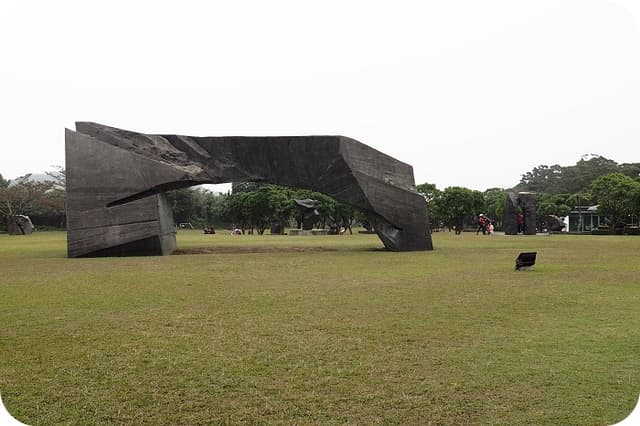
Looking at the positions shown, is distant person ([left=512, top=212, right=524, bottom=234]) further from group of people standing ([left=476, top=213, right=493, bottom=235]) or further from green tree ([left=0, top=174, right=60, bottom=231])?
green tree ([left=0, top=174, right=60, bottom=231])

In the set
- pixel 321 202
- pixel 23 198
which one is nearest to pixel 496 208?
pixel 321 202

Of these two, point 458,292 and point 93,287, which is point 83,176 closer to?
point 93,287

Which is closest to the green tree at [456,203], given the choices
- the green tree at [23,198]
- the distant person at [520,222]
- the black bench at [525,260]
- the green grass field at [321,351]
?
the distant person at [520,222]

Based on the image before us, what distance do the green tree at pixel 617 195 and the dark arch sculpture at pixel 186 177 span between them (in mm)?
28014

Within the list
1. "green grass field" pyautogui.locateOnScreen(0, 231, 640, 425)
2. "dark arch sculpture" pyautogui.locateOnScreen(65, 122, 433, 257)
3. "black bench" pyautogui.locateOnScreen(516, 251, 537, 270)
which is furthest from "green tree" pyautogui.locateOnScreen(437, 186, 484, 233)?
"green grass field" pyautogui.locateOnScreen(0, 231, 640, 425)

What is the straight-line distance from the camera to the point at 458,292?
9977 millimetres

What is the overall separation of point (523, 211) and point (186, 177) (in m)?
28.2

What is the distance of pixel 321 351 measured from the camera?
19.4 ft

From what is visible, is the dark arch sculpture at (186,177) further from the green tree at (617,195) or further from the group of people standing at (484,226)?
the green tree at (617,195)

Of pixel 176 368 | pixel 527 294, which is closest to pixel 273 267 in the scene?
pixel 527 294

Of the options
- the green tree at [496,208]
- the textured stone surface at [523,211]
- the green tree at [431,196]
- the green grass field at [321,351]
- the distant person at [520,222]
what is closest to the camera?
the green grass field at [321,351]

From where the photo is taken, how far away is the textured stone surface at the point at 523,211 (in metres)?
39.1

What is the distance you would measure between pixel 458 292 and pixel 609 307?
8.02ft

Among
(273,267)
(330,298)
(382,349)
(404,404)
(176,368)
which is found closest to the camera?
(404,404)
